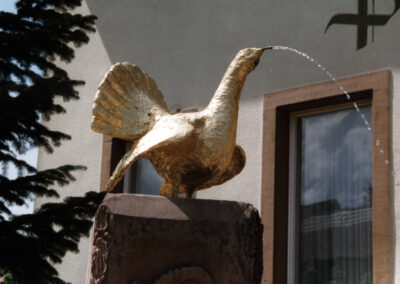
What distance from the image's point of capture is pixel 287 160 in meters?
8.36

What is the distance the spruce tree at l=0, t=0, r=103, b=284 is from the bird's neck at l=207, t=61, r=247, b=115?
7.67ft

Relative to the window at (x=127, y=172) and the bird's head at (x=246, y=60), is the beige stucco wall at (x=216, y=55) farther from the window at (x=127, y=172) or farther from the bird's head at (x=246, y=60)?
the bird's head at (x=246, y=60)

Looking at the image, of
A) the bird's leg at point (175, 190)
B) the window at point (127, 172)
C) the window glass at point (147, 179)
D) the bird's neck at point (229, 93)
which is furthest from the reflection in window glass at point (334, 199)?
the bird's leg at point (175, 190)

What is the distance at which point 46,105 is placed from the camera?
7.90 metres

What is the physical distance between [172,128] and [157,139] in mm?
120

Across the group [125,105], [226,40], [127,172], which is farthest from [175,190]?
[127,172]

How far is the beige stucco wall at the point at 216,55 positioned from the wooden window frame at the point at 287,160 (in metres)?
0.08

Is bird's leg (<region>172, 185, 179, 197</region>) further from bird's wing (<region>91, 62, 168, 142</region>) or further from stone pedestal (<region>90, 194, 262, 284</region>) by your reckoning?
bird's wing (<region>91, 62, 168, 142</region>)

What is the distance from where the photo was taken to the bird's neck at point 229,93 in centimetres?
570

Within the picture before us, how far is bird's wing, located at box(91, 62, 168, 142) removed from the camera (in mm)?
5680

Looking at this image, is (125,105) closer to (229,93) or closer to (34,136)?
(229,93)

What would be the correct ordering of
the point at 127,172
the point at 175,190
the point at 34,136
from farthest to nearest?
the point at 127,172 < the point at 34,136 < the point at 175,190

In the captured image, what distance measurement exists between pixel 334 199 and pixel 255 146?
3.03ft

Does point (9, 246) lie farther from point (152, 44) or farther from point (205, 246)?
point (152, 44)
